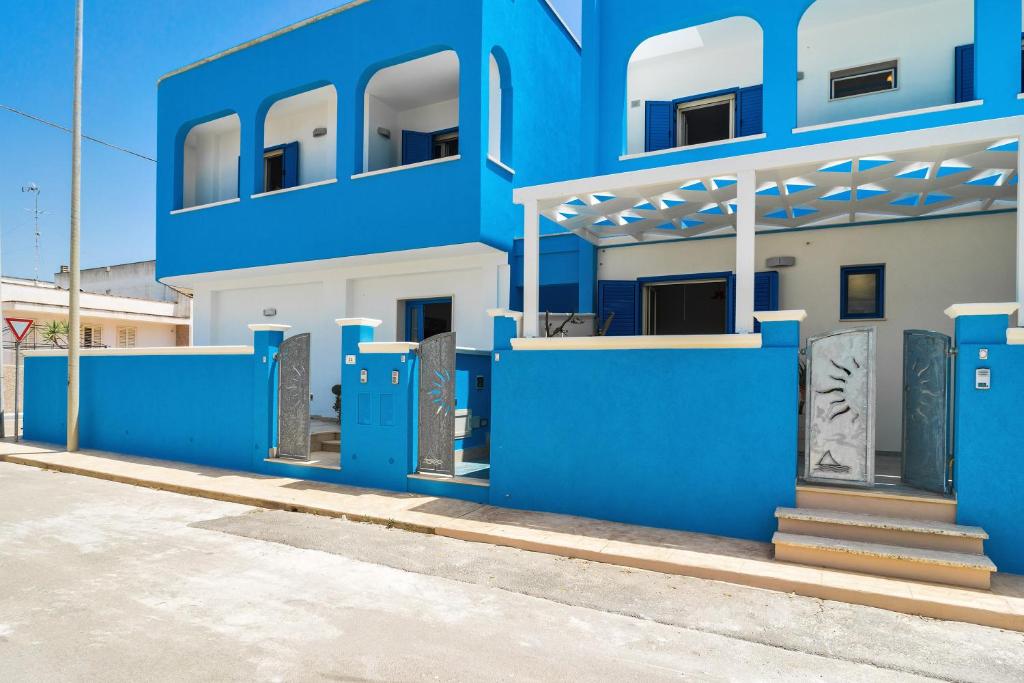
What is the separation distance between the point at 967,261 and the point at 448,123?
29.8 ft

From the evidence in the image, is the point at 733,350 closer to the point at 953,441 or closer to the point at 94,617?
the point at 953,441

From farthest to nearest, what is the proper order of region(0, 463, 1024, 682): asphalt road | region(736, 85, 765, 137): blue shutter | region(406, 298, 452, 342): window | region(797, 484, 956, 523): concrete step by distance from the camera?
region(406, 298, 452, 342): window → region(736, 85, 765, 137): blue shutter → region(797, 484, 956, 523): concrete step → region(0, 463, 1024, 682): asphalt road

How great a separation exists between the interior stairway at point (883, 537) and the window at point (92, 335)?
33.0m

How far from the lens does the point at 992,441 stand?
5.27 meters

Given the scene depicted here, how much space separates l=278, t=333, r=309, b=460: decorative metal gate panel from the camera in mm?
9320

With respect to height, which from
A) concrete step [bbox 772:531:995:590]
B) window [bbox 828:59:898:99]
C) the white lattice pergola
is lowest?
concrete step [bbox 772:531:995:590]

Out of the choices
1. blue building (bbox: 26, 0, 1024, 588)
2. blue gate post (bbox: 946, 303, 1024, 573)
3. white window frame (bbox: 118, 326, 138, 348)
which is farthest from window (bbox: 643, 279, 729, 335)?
white window frame (bbox: 118, 326, 138, 348)

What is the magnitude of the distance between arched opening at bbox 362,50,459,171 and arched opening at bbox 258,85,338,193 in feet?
4.31

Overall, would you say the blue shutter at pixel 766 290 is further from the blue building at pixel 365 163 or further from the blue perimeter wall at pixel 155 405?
the blue perimeter wall at pixel 155 405

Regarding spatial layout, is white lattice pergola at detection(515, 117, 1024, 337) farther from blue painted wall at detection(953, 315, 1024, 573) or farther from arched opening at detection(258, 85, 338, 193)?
arched opening at detection(258, 85, 338, 193)

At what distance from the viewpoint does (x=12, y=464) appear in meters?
11.1

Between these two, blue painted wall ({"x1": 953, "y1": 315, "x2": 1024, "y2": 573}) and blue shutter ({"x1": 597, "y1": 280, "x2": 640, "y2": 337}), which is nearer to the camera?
blue painted wall ({"x1": 953, "y1": 315, "x2": 1024, "y2": 573})

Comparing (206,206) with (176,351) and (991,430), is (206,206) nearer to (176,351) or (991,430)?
(176,351)

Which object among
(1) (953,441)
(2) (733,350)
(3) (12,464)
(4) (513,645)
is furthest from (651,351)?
(3) (12,464)
